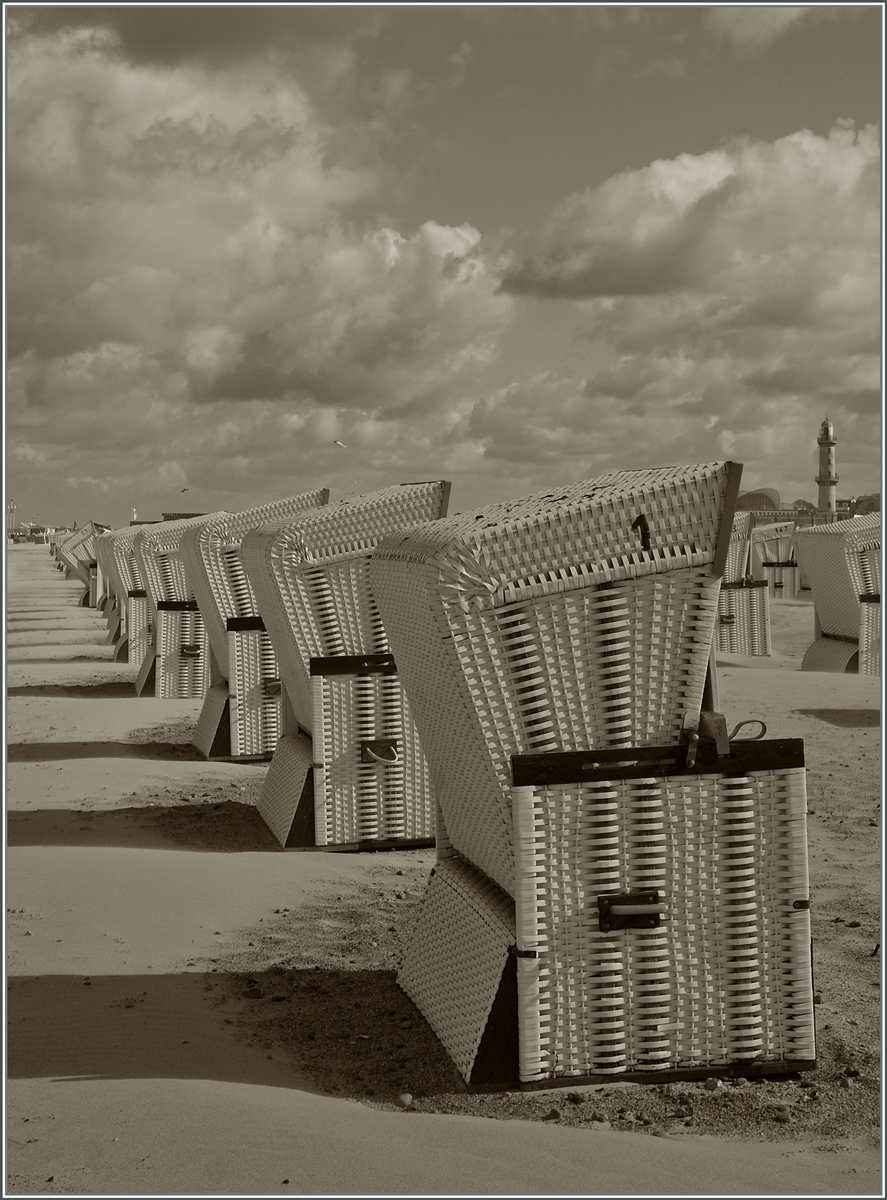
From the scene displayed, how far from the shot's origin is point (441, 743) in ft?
13.9

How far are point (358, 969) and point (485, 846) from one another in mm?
1072

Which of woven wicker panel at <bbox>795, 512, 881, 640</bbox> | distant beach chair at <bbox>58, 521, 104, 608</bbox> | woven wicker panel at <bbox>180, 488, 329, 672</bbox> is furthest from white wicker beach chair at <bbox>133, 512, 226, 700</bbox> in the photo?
distant beach chair at <bbox>58, 521, 104, 608</bbox>

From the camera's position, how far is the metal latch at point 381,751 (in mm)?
6758

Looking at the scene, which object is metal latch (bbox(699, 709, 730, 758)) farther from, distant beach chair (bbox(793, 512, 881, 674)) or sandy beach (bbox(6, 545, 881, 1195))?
distant beach chair (bbox(793, 512, 881, 674))

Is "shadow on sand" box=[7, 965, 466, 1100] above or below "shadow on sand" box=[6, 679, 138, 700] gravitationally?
below

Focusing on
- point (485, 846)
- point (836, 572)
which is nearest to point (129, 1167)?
point (485, 846)

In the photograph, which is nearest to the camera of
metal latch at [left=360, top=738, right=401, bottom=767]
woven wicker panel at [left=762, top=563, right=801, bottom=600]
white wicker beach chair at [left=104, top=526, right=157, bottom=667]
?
metal latch at [left=360, top=738, right=401, bottom=767]

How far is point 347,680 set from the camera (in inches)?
267

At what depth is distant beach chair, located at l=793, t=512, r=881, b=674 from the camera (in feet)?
46.6

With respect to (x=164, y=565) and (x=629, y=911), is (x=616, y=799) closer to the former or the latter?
(x=629, y=911)

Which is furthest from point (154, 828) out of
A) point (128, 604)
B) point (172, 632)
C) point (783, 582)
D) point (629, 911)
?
point (783, 582)

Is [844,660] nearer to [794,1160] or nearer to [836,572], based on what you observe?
[836,572]

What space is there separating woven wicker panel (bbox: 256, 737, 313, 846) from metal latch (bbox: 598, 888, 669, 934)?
3.39 meters

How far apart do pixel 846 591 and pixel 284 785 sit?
30.4 ft
